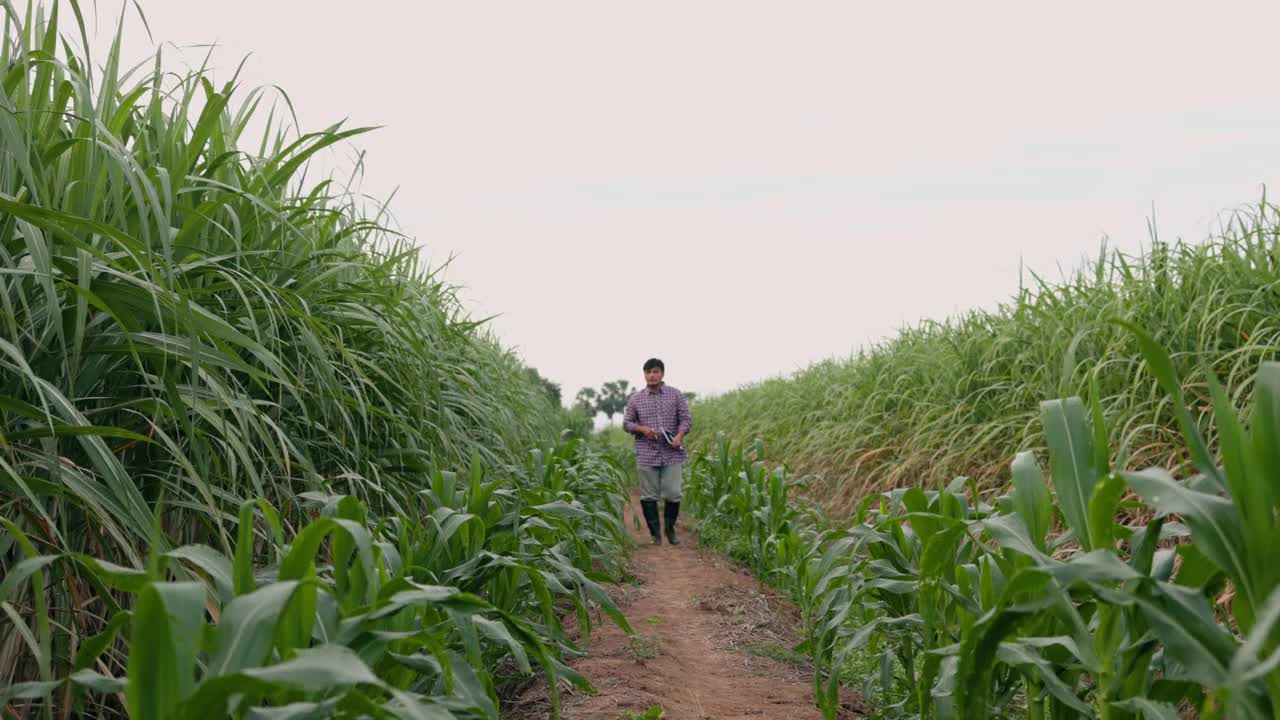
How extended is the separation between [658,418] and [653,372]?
0.46m

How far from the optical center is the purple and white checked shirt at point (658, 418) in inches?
312

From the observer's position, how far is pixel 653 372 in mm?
8047

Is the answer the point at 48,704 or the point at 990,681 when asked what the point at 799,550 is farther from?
the point at 48,704

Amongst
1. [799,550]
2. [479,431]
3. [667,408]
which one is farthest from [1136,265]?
[667,408]

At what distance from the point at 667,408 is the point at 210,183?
6162 mm

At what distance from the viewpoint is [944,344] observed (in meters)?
6.64

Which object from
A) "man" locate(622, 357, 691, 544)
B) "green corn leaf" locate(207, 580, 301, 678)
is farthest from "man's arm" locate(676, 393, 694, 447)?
"green corn leaf" locate(207, 580, 301, 678)

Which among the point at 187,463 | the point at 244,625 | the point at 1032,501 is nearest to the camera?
the point at 244,625

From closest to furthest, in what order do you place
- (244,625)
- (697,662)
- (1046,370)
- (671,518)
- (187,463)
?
(244,625)
(187,463)
(697,662)
(1046,370)
(671,518)

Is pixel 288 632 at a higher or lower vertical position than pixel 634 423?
lower

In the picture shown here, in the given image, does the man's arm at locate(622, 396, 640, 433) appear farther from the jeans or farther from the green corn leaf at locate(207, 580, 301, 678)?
the green corn leaf at locate(207, 580, 301, 678)

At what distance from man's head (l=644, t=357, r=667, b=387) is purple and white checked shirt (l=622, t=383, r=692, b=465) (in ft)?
0.31

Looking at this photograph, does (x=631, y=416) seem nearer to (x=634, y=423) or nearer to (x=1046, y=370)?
(x=634, y=423)

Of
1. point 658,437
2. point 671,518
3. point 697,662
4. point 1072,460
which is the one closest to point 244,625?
point 1072,460
